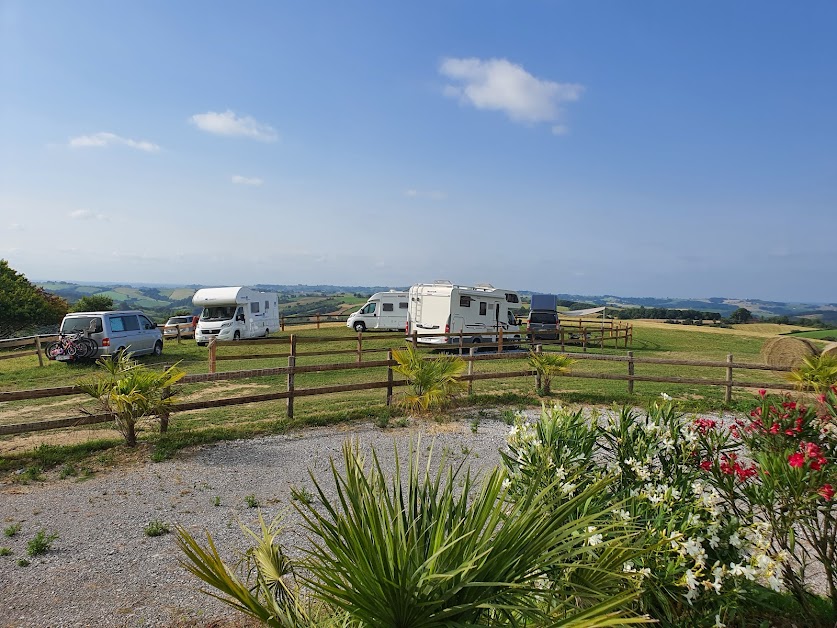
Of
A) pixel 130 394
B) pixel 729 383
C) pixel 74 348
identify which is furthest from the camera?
pixel 74 348

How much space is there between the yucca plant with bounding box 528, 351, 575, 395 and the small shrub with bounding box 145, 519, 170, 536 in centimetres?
779

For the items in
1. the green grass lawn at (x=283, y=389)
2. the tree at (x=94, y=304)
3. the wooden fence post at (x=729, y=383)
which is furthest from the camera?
the tree at (x=94, y=304)

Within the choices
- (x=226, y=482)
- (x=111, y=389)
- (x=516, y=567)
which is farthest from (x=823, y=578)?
(x=111, y=389)

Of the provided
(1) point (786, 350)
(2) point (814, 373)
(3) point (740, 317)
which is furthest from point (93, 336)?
(3) point (740, 317)

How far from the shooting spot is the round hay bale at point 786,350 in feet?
51.7

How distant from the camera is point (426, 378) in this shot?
29.9 ft

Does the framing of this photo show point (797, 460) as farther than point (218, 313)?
No

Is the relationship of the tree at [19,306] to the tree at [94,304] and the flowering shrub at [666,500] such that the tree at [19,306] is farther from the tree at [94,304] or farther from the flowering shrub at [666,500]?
the flowering shrub at [666,500]

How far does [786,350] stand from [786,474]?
657 inches

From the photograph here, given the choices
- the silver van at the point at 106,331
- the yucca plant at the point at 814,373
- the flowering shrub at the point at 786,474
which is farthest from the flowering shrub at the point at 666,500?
the silver van at the point at 106,331

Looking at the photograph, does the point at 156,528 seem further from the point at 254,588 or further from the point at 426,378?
the point at 426,378

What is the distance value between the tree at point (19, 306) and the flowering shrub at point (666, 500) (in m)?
38.2

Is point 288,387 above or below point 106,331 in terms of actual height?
below

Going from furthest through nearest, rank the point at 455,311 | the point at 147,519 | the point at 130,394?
the point at 455,311 < the point at 130,394 < the point at 147,519
